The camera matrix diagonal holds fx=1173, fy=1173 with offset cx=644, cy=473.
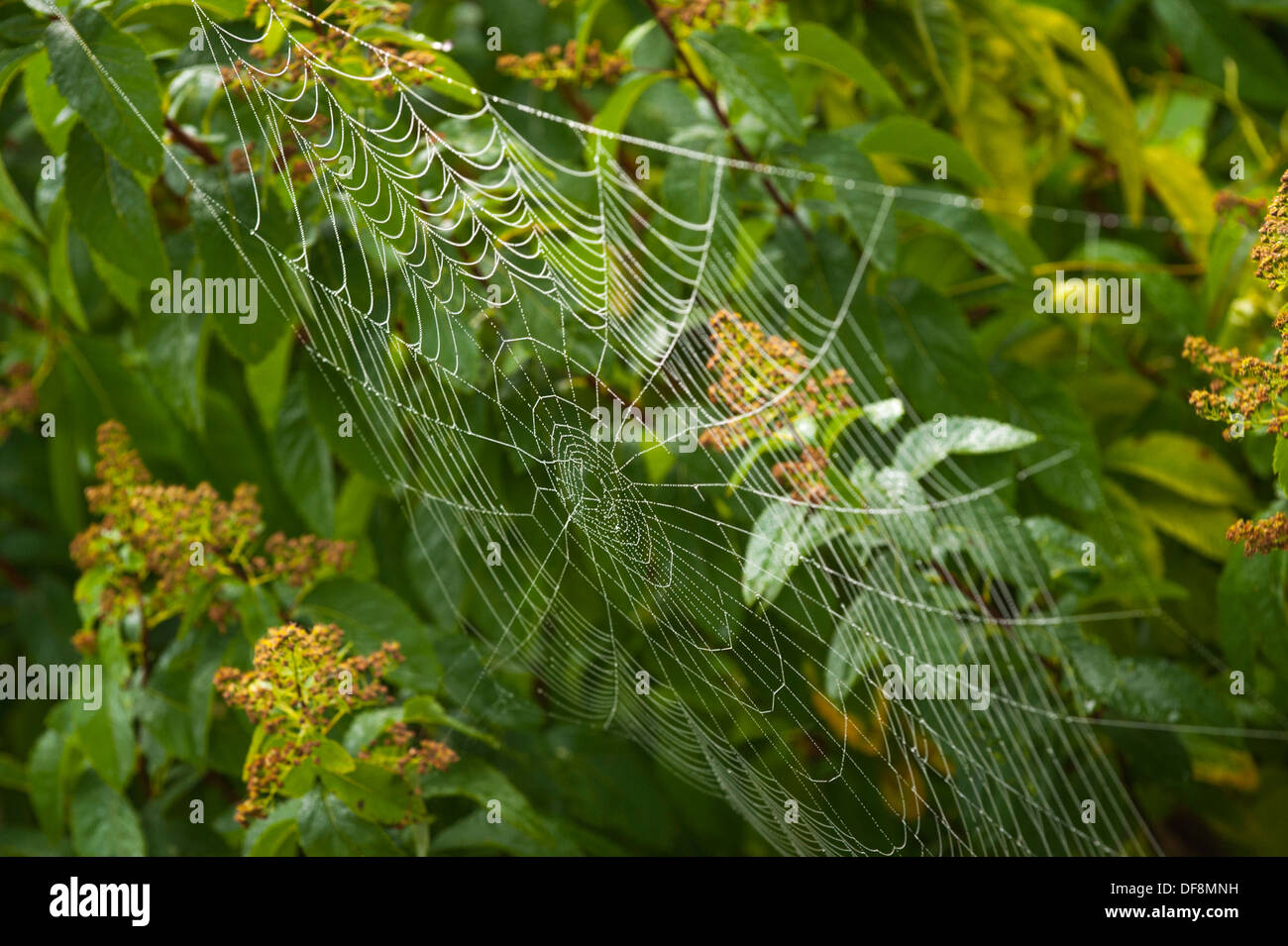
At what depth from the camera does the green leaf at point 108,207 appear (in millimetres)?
729

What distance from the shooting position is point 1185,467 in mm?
913

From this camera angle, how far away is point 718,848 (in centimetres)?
98

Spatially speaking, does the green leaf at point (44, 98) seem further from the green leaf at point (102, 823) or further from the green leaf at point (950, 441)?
the green leaf at point (950, 441)

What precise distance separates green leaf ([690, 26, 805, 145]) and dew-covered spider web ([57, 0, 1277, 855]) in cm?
7

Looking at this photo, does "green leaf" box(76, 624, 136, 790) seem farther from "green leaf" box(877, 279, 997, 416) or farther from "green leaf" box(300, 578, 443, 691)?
"green leaf" box(877, 279, 997, 416)

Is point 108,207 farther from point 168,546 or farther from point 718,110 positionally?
point 718,110

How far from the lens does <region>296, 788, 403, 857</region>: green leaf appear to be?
2.17 feet

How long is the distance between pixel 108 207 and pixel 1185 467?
2.60 feet

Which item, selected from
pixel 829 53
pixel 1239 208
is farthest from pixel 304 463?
pixel 1239 208

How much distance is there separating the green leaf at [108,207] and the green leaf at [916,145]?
1.62ft

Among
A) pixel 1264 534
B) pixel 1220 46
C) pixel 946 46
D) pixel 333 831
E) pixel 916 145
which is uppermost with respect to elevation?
pixel 1220 46

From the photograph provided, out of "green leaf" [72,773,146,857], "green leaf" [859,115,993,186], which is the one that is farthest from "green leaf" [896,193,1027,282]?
"green leaf" [72,773,146,857]
